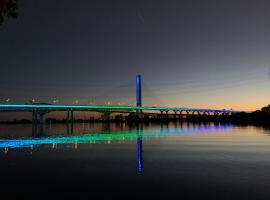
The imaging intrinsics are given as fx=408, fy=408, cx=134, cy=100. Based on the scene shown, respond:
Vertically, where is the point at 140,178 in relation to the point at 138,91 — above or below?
below

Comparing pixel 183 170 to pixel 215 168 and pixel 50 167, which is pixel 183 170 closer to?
→ pixel 215 168

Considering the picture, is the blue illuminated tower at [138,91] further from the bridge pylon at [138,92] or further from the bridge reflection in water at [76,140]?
the bridge reflection in water at [76,140]

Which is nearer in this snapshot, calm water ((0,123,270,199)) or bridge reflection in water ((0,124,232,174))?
calm water ((0,123,270,199))

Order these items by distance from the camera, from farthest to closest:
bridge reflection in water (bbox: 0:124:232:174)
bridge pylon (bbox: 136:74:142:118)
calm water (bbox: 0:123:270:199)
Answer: bridge pylon (bbox: 136:74:142:118) < bridge reflection in water (bbox: 0:124:232:174) < calm water (bbox: 0:123:270:199)

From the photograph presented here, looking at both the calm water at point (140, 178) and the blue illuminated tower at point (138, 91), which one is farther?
the blue illuminated tower at point (138, 91)

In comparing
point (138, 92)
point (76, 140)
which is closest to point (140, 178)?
point (76, 140)

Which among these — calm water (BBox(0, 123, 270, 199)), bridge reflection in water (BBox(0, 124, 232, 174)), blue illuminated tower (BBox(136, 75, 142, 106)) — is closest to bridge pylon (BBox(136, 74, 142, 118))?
blue illuminated tower (BBox(136, 75, 142, 106))

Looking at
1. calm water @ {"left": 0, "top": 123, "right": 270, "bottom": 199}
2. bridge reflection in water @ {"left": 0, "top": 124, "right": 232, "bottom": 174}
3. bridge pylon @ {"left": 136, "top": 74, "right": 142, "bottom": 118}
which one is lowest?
calm water @ {"left": 0, "top": 123, "right": 270, "bottom": 199}

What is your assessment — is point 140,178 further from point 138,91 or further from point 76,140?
point 138,91

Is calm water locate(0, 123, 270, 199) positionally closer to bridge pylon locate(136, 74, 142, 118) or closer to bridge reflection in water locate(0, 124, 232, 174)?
bridge reflection in water locate(0, 124, 232, 174)

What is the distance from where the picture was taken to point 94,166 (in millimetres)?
23562

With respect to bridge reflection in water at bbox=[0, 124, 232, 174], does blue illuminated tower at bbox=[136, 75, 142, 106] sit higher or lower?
higher

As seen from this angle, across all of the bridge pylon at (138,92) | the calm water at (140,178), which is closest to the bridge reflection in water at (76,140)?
the calm water at (140,178)

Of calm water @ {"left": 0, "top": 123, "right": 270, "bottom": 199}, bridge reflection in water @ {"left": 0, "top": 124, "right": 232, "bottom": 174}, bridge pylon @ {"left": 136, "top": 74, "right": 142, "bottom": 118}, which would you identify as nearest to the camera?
calm water @ {"left": 0, "top": 123, "right": 270, "bottom": 199}
